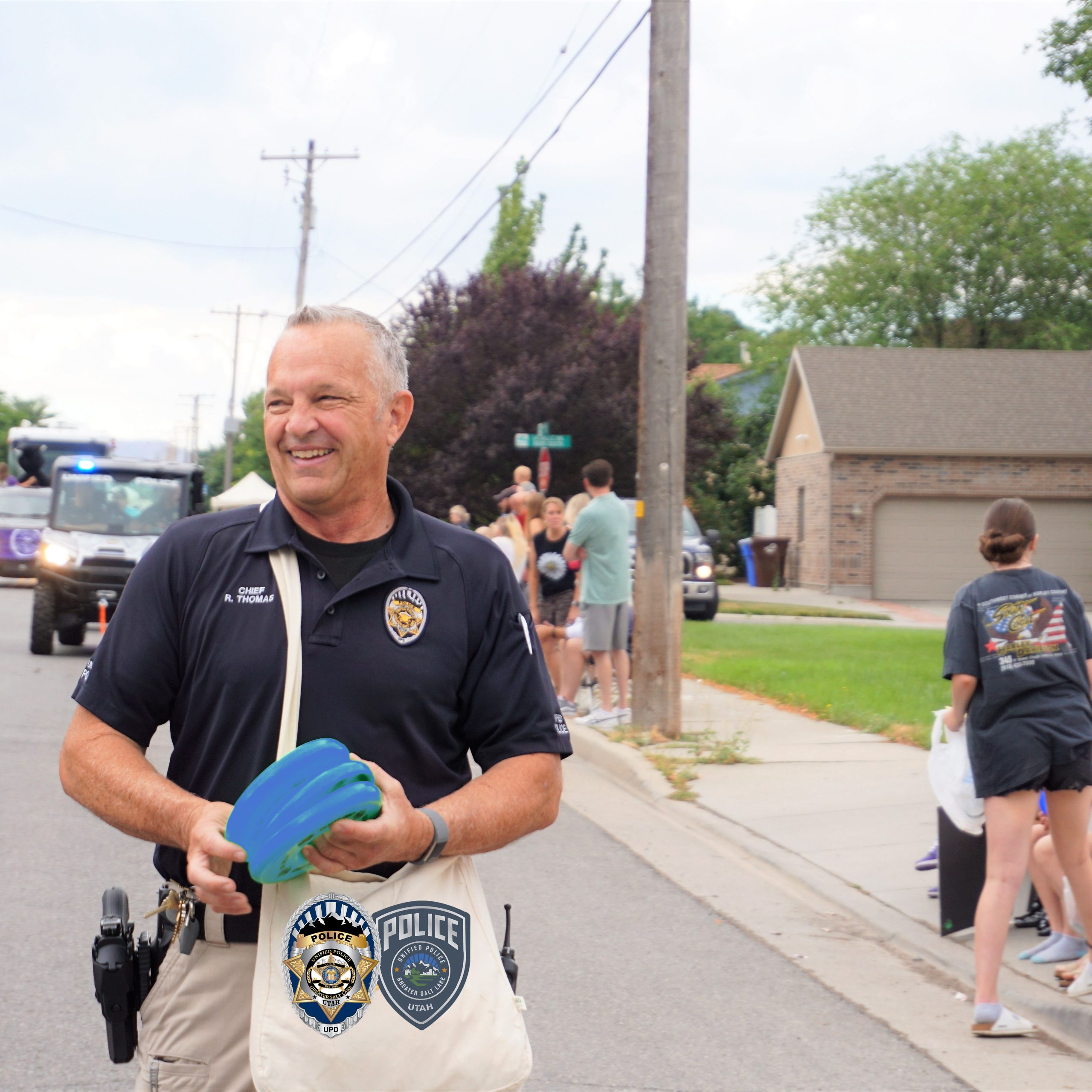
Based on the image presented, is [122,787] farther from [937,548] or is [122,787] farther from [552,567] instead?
[937,548]

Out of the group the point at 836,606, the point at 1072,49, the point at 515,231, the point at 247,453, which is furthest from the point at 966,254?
the point at 247,453

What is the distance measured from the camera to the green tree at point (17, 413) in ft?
307

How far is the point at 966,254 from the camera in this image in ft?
172

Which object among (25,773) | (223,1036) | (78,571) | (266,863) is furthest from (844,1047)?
(78,571)

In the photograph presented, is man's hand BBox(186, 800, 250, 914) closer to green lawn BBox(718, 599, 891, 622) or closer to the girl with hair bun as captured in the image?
the girl with hair bun

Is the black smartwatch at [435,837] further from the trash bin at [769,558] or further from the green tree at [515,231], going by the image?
the green tree at [515,231]

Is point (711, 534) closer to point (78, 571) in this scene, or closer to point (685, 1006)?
point (78, 571)

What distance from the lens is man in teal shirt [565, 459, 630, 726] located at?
11336mm

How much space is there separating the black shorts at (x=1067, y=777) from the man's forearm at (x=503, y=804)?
294cm

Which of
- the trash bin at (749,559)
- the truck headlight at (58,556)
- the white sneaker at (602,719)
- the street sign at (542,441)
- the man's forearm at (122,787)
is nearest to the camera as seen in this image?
the man's forearm at (122,787)

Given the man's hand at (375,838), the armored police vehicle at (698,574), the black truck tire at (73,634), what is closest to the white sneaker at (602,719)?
the black truck tire at (73,634)

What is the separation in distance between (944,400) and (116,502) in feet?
80.0

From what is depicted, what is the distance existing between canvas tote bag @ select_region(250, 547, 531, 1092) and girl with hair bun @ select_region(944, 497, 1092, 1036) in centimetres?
313

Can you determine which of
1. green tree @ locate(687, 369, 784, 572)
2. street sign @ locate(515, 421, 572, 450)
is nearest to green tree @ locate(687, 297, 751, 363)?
green tree @ locate(687, 369, 784, 572)
